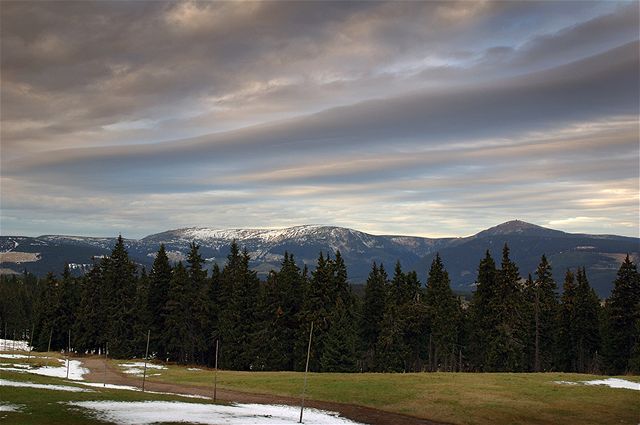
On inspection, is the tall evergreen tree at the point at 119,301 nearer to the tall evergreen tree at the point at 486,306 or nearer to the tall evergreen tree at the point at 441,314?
the tall evergreen tree at the point at 441,314

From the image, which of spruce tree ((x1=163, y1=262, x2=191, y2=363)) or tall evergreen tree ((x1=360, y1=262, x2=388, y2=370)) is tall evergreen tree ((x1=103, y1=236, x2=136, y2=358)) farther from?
tall evergreen tree ((x1=360, y1=262, x2=388, y2=370))

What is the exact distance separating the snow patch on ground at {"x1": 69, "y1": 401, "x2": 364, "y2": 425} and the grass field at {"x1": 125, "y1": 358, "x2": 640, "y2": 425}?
826cm

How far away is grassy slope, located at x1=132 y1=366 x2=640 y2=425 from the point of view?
39906 mm

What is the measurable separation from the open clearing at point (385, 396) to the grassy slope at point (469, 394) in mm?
77

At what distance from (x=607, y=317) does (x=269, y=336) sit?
175ft

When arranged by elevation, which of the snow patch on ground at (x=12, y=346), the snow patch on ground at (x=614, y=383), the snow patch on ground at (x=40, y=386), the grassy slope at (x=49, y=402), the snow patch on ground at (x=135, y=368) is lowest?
the snow patch on ground at (x=12, y=346)

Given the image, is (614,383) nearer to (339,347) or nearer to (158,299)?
(339,347)

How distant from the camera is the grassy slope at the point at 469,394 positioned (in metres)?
39.9

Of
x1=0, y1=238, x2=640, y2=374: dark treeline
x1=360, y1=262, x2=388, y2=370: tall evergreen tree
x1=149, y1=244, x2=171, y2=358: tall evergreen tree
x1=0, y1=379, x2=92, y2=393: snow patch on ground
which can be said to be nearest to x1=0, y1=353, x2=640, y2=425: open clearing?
x1=0, y1=379, x2=92, y2=393: snow patch on ground

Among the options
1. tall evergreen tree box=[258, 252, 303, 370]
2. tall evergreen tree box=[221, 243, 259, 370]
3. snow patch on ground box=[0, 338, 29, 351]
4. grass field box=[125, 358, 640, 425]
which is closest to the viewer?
grass field box=[125, 358, 640, 425]

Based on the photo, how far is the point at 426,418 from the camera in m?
40.0

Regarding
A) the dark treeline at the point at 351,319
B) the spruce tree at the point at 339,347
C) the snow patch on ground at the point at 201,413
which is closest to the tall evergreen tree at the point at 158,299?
the dark treeline at the point at 351,319

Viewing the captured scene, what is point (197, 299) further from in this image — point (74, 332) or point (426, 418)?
point (426, 418)

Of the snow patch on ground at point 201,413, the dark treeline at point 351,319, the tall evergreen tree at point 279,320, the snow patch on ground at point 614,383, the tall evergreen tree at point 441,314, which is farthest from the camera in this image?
the tall evergreen tree at point 441,314
